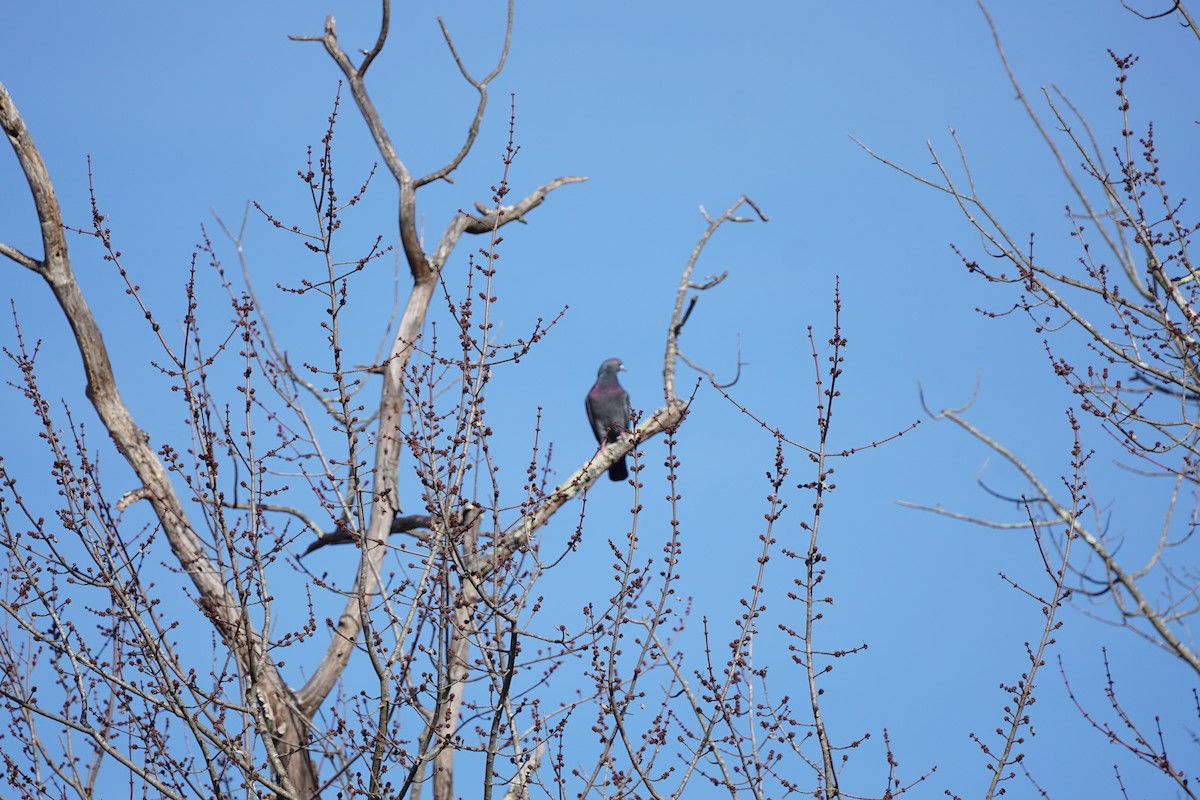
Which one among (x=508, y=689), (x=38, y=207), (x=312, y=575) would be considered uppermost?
(x=38, y=207)

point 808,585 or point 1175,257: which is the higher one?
point 1175,257

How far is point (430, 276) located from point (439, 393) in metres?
3.20

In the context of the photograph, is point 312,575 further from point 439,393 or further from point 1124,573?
point 1124,573

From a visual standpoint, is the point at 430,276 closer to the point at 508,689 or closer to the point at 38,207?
the point at 38,207

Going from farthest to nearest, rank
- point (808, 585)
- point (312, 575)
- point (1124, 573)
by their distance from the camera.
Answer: point (1124, 573) → point (312, 575) → point (808, 585)

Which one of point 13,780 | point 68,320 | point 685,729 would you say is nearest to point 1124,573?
point 685,729

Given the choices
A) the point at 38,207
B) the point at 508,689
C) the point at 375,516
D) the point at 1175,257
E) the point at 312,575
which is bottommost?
the point at 508,689

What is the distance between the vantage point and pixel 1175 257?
12.1 ft

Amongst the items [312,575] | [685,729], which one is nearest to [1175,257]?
[685,729]

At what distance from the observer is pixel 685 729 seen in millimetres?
3727

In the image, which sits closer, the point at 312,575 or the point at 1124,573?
the point at 312,575

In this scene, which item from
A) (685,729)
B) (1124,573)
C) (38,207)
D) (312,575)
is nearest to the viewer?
(685,729)

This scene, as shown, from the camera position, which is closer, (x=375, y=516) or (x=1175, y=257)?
(x=1175, y=257)

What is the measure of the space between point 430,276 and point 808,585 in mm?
4121
